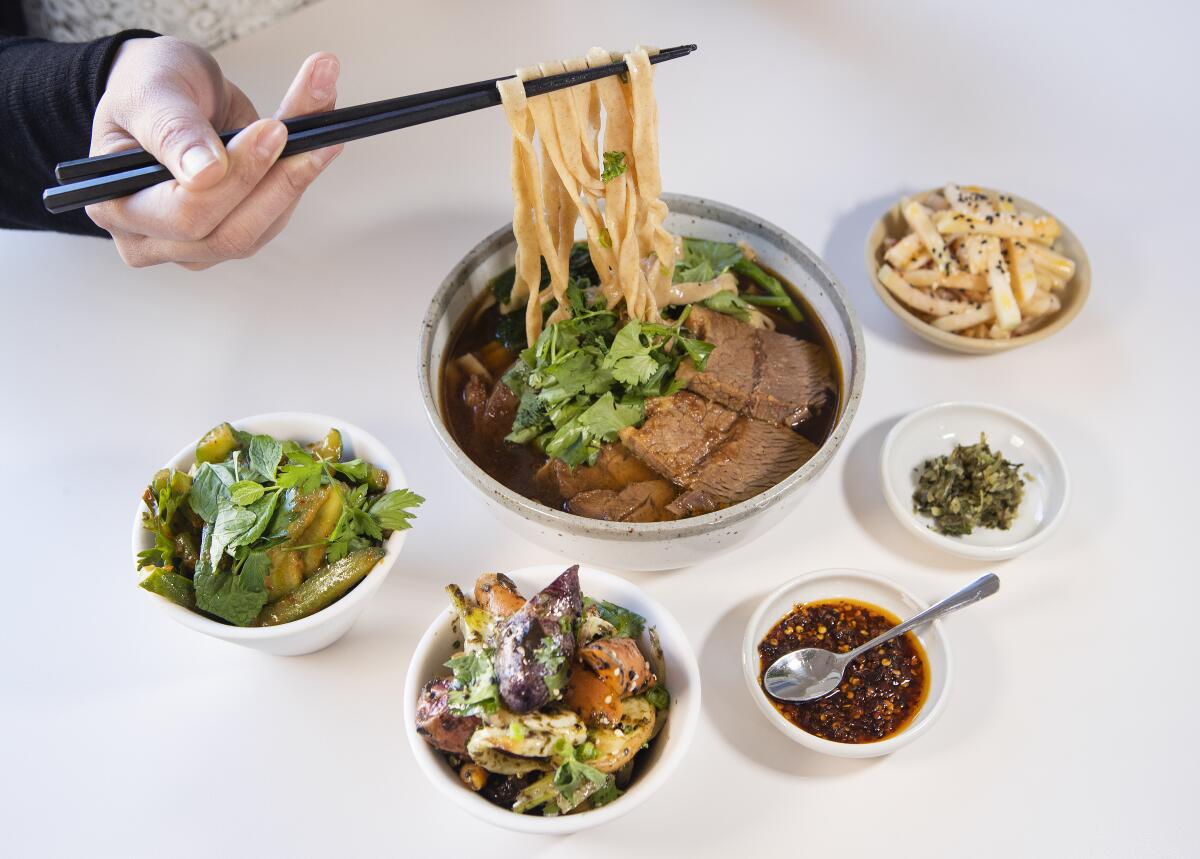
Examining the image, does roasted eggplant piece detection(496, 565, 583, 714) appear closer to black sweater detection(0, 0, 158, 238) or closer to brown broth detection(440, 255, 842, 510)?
brown broth detection(440, 255, 842, 510)

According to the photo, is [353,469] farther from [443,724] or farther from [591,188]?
[591,188]

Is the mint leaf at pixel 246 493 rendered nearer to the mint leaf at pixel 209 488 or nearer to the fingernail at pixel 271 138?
the mint leaf at pixel 209 488

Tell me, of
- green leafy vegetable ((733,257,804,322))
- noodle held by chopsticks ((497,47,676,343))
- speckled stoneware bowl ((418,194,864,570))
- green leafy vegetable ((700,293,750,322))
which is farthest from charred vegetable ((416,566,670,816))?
green leafy vegetable ((733,257,804,322))

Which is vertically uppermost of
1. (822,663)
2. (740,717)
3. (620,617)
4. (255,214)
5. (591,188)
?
(255,214)

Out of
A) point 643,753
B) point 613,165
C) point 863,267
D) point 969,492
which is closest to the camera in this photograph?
point 643,753

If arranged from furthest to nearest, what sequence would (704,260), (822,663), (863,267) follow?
(863,267), (704,260), (822,663)

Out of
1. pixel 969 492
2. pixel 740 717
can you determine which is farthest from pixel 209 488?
pixel 969 492

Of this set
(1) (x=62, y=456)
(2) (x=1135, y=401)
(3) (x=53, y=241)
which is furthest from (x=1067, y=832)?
(3) (x=53, y=241)

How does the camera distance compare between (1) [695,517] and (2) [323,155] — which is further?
(2) [323,155]
